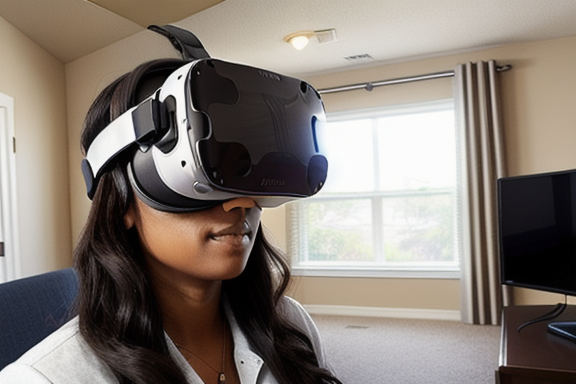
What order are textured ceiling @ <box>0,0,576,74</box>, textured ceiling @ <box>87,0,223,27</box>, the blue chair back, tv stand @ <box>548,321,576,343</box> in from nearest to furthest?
the blue chair back, tv stand @ <box>548,321,576,343</box>, textured ceiling @ <box>87,0,223,27</box>, textured ceiling @ <box>0,0,576,74</box>

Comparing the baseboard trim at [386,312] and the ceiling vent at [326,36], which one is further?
the baseboard trim at [386,312]

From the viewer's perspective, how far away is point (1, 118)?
344 cm

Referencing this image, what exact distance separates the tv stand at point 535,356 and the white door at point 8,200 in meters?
2.99

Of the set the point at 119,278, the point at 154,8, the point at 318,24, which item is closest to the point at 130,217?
the point at 119,278

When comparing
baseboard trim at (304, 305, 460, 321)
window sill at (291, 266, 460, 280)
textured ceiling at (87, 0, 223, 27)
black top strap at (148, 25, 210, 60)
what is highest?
textured ceiling at (87, 0, 223, 27)

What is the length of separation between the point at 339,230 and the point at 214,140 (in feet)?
15.5

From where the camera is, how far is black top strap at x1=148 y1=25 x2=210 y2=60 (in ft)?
2.48


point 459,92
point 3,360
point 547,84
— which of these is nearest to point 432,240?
point 459,92

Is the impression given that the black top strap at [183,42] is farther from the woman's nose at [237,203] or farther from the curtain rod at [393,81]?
the curtain rod at [393,81]

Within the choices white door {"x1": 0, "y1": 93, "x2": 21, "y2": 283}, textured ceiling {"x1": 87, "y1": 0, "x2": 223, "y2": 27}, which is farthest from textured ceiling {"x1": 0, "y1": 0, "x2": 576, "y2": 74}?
white door {"x1": 0, "y1": 93, "x2": 21, "y2": 283}

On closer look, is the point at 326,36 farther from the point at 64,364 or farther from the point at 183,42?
the point at 64,364

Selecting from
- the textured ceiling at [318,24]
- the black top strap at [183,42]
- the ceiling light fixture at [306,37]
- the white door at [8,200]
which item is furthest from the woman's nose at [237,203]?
the ceiling light fixture at [306,37]

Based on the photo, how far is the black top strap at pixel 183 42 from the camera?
0.76 meters

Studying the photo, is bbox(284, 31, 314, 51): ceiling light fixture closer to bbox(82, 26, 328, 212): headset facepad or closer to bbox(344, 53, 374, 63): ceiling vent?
bbox(344, 53, 374, 63): ceiling vent
